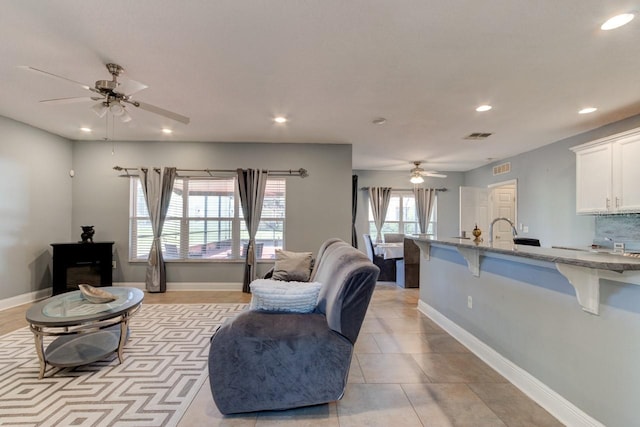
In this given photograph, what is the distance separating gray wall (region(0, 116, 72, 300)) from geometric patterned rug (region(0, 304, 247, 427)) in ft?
5.40

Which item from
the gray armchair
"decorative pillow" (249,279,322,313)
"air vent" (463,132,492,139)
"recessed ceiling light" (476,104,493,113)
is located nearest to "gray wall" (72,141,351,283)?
"air vent" (463,132,492,139)

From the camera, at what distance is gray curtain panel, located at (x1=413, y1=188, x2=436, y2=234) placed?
811cm

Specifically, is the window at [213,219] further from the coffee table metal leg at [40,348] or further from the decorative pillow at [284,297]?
the decorative pillow at [284,297]

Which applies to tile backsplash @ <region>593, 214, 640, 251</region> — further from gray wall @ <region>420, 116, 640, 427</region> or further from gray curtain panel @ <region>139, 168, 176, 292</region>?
gray curtain panel @ <region>139, 168, 176, 292</region>

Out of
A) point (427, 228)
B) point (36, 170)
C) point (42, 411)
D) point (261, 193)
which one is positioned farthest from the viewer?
point (427, 228)

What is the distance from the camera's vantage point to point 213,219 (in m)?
5.41

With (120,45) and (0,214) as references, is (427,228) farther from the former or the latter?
(0,214)

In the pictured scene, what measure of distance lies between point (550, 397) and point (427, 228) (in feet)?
21.1

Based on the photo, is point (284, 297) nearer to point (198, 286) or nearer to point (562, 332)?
point (562, 332)

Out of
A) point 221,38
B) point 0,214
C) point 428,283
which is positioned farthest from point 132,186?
point 428,283

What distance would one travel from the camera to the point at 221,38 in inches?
89.4

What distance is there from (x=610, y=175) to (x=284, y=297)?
4.47 meters

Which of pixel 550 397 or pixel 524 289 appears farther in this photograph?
pixel 524 289

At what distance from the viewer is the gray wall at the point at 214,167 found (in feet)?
17.3
